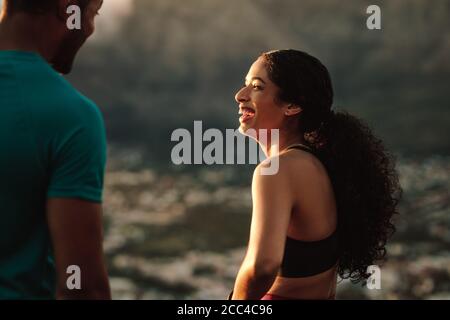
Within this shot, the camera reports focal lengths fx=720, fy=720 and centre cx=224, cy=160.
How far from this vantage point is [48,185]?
162cm

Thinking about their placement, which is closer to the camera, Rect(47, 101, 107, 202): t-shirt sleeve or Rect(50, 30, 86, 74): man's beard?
Rect(47, 101, 107, 202): t-shirt sleeve

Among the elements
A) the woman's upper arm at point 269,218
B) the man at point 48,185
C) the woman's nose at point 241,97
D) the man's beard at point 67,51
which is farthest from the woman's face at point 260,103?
the man at point 48,185

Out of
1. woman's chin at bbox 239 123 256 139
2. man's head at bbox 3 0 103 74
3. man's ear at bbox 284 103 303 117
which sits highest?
man's ear at bbox 284 103 303 117


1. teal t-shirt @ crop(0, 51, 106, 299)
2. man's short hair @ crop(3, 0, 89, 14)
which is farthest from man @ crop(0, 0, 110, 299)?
man's short hair @ crop(3, 0, 89, 14)

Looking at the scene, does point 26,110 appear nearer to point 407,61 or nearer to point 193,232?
point 407,61

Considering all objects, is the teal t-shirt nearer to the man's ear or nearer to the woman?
the woman

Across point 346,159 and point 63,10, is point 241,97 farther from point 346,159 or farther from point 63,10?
point 63,10

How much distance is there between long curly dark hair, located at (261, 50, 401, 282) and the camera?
9.29 feet

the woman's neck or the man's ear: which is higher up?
→ the man's ear

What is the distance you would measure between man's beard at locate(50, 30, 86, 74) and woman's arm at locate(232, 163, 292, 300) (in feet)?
2.95

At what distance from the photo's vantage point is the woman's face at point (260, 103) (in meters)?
2.87

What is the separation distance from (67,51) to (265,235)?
0.99m

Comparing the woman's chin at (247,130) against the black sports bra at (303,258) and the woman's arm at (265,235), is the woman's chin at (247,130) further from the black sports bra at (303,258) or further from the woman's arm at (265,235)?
the black sports bra at (303,258)

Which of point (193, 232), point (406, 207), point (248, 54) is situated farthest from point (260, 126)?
point (193, 232)
